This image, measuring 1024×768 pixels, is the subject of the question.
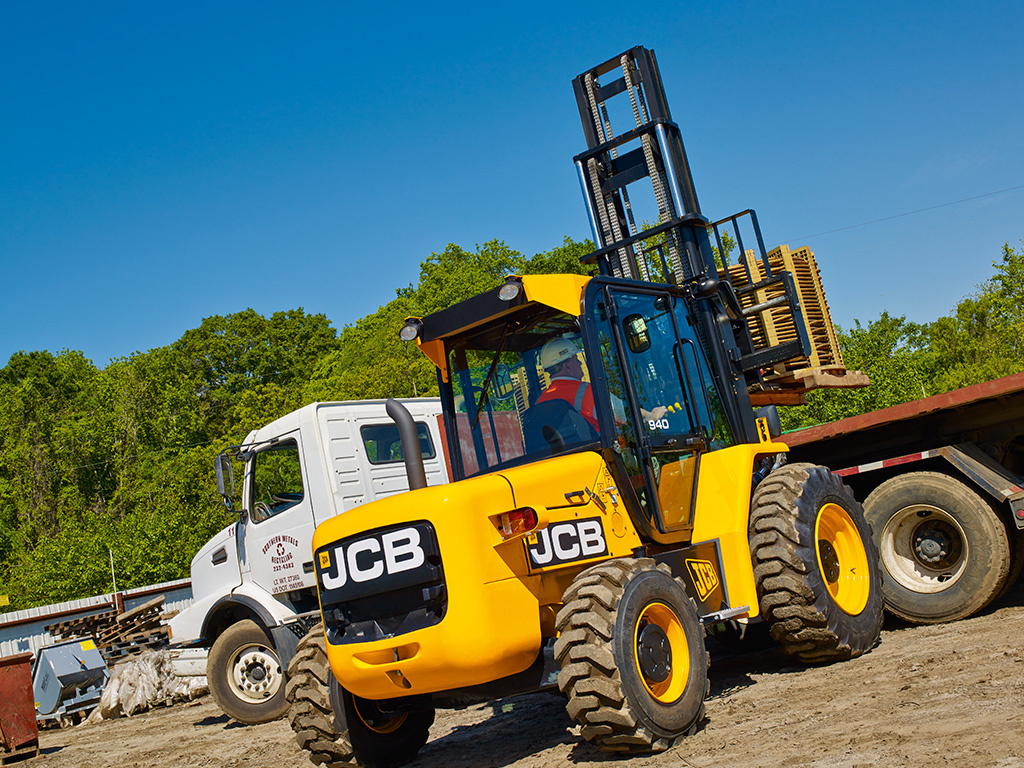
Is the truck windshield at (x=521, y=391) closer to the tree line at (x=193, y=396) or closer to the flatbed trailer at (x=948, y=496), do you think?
the flatbed trailer at (x=948, y=496)

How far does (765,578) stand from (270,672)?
5.90 metres

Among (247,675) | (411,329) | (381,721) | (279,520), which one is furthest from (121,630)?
(411,329)

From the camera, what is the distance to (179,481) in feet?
128

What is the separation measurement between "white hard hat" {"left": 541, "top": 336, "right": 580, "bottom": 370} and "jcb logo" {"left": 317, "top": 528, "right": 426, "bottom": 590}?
1505 mm

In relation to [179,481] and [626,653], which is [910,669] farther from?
[179,481]

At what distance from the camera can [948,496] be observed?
24.5 feet

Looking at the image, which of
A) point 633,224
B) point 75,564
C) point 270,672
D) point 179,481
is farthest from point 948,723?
point 179,481

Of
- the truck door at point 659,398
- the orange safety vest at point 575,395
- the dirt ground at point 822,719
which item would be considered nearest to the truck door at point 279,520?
the dirt ground at point 822,719

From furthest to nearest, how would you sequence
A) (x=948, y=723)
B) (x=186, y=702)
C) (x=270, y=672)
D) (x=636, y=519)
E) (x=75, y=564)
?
1. (x=75, y=564)
2. (x=186, y=702)
3. (x=270, y=672)
4. (x=636, y=519)
5. (x=948, y=723)

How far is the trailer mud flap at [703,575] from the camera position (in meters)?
5.84

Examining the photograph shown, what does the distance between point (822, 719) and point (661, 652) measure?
920mm

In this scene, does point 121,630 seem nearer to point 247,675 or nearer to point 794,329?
point 247,675

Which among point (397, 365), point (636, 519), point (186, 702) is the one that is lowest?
point (186, 702)

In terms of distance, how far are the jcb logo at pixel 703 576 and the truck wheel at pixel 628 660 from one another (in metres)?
0.66
